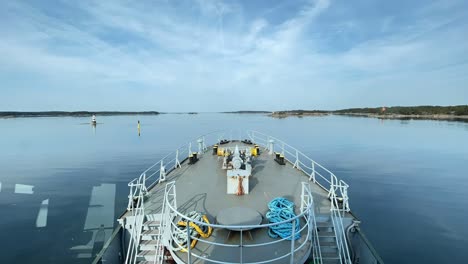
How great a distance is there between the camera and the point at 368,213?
1160cm

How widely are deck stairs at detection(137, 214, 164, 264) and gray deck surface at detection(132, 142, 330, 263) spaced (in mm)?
290

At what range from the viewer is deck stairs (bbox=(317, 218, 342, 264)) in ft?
16.6

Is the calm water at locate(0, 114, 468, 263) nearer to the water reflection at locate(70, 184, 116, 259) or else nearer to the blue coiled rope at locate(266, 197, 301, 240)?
the water reflection at locate(70, 184, 116, 259)

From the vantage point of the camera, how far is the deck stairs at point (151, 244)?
5.07 m

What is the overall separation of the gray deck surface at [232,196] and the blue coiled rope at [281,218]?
0.52 feet

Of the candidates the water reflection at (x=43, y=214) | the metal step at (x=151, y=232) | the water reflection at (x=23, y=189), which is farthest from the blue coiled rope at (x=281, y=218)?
the water reflection at (x=23, y=189)

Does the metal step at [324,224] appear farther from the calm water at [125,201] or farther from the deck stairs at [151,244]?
the calm water at [125,201]

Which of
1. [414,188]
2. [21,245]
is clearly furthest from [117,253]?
[414,188]

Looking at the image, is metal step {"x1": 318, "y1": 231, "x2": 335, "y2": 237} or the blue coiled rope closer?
the blue coiled rope

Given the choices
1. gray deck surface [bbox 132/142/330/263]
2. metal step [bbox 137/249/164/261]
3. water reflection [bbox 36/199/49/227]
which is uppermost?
gray deck surface [bbox 132/142/330/263]

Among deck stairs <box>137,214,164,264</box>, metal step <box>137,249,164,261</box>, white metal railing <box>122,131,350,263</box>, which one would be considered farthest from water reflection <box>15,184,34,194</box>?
metal step <box>137,249,164,261</box>

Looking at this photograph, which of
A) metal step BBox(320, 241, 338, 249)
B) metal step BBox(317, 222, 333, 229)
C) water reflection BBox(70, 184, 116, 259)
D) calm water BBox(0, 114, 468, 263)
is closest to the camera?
metal step BBox(320, 241, 338, 249)

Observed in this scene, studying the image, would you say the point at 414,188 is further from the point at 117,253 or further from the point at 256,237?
the point at 117,253

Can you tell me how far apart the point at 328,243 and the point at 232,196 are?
2939mm
